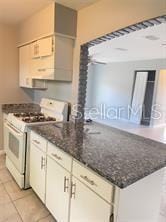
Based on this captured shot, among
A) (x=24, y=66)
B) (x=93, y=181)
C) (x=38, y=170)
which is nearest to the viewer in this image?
(x=93, y=181)

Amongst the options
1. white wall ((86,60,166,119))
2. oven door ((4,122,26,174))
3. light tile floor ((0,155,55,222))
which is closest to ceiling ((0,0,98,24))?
oven door ((4,122,26,174))

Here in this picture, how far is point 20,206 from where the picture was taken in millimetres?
2062

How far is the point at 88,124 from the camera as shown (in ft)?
8.25

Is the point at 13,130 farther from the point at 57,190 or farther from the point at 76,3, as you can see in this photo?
the point at 76,3

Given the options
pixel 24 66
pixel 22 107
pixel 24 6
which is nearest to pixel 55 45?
pixel 24 6

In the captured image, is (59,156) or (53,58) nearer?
(59,156)

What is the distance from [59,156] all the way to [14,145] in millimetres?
1103

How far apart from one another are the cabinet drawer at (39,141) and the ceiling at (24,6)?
1589mm

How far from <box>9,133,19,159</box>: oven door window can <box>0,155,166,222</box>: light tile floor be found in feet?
1.48

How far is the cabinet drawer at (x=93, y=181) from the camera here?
45.0 inches

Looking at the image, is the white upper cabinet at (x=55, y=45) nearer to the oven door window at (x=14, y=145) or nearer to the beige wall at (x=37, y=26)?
the beige wall at (x=37, y=26)

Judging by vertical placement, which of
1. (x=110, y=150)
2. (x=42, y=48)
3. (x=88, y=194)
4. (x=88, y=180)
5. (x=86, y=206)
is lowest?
(x=86, y=206)

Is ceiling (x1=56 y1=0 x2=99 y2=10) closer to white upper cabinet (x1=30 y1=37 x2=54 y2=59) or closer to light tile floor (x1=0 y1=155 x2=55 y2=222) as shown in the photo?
white upper cabinet (x1=30 y1=37 x2=54 y2=59)

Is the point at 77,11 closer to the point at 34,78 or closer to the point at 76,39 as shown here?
the point at 76,39
